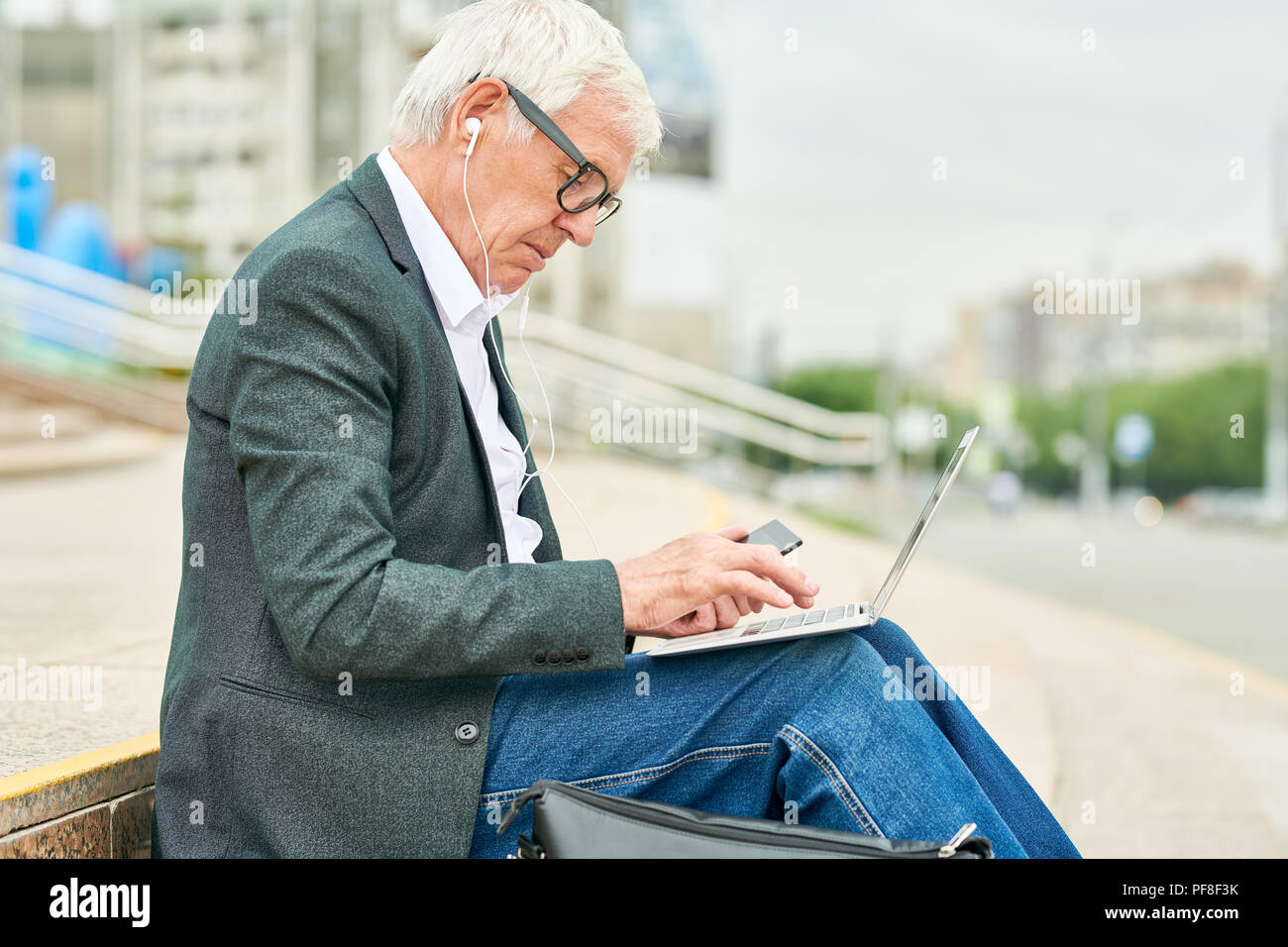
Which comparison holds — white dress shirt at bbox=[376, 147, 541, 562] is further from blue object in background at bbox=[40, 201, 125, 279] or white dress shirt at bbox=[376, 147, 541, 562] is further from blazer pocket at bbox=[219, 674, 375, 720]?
blue object in background at bbox=[40, 201, 125, 279]

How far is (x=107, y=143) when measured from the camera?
55125 millimetres

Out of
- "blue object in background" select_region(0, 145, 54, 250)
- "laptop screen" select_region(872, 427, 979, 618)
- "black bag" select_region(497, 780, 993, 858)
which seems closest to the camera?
"black bag" select_region(497, 780, 993, 858)

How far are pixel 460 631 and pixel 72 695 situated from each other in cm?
163

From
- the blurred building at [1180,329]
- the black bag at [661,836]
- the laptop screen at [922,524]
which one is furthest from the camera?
the blurred building at [1180,329]

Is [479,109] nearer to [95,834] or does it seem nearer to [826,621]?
[826,621]

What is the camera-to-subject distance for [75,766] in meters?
1.91

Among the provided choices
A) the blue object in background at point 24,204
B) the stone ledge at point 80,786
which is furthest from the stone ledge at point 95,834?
the blue object in background at point 24,204

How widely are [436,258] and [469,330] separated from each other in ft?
0.39

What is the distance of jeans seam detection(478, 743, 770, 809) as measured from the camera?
1572mm

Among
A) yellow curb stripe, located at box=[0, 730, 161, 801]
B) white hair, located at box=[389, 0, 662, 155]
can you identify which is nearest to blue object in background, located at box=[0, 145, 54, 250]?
yellow curb stripe, located at box=[0, 730, 161, 801]

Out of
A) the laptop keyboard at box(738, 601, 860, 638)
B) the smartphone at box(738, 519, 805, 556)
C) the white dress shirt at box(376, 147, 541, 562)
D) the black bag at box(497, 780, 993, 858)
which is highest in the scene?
the white dress shirt at box(376, 147, 541, 562)

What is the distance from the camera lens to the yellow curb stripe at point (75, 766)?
1.79m

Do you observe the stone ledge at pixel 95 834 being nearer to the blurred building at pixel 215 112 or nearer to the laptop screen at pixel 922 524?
the laptop screen at pixel 922 524
